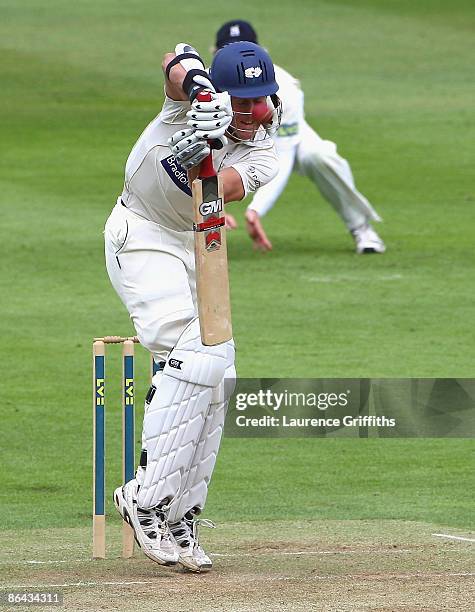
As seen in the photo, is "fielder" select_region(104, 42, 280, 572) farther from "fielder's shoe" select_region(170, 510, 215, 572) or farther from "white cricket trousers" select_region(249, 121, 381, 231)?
"white cricket trousers" select_region(249, 121, 381, 231)

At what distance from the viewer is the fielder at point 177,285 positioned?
6184 mm

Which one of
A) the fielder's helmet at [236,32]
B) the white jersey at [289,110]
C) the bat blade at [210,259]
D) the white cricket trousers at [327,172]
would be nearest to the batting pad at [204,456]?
the bat blade at [210,259]

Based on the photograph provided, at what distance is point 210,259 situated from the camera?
6.07m

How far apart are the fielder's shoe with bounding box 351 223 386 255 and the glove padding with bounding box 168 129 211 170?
943 cm

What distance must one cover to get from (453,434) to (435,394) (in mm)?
492

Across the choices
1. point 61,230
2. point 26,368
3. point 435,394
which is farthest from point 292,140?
point 435,394

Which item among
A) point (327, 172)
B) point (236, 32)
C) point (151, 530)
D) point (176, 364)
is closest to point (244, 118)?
point (176, 364)

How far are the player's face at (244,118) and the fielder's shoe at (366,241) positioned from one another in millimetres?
9030

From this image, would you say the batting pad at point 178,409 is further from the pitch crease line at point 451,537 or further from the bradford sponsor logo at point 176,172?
the pitch crease line at point 451,537

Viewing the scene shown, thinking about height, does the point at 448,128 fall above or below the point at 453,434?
above

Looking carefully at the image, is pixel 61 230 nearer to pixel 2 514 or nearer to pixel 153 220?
pixel 2 514

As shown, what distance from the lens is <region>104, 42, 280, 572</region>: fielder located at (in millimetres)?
6184

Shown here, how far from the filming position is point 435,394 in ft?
31.3

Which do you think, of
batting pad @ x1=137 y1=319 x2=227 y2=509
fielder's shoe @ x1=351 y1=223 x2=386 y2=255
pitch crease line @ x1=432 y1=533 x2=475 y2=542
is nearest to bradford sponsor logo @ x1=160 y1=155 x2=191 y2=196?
batting pad @ x1=137 y1=319 x2=227 y2=509
